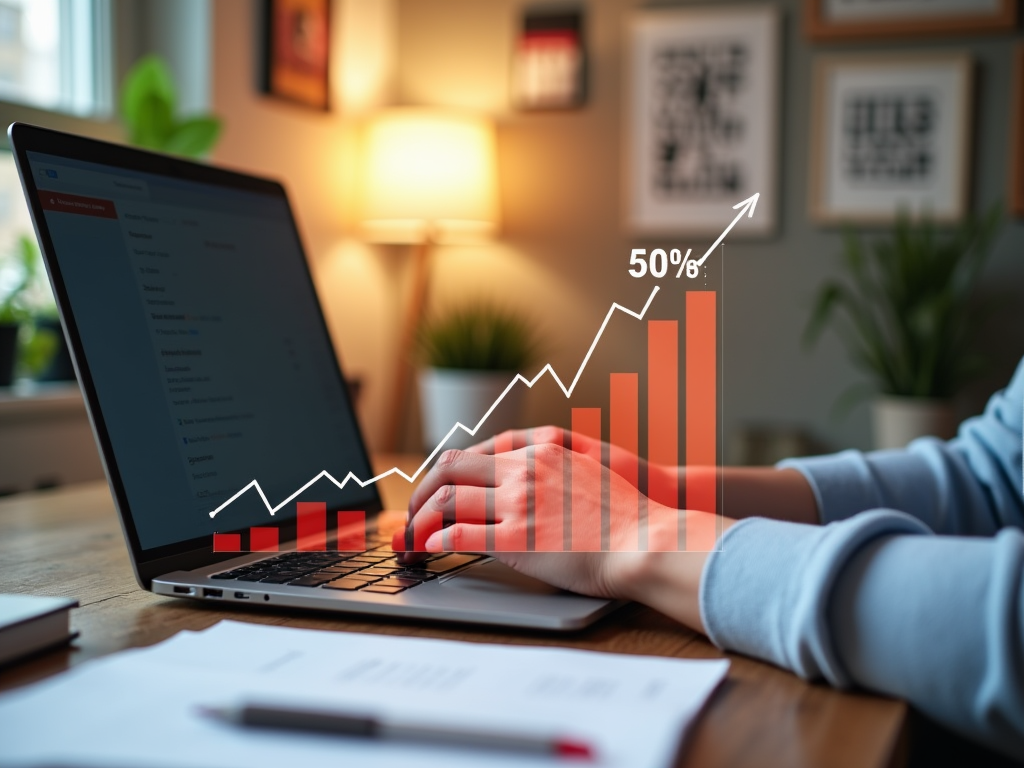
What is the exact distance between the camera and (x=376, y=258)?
116 inches

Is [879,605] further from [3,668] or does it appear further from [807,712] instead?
[3,668]

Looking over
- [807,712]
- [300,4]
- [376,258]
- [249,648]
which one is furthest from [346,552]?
[376,258]

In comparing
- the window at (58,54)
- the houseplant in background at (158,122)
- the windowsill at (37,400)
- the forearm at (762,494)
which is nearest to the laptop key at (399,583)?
the forearm at (762,494)

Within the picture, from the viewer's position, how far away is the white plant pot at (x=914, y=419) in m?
2.34

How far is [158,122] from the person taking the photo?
6.04ft

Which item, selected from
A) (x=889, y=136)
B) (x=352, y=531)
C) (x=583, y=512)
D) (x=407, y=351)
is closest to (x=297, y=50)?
(x=407, y=351)

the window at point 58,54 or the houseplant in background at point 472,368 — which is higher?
the window at point 58,54

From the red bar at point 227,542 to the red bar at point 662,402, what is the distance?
30cm

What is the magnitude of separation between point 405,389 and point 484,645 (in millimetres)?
2350

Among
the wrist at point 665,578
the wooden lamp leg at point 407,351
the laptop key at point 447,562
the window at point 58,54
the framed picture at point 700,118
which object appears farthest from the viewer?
the wooden lamp leg at point 407,351

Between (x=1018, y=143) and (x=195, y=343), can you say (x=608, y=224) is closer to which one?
(x=1018, y=143)

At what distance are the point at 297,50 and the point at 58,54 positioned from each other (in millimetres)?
607

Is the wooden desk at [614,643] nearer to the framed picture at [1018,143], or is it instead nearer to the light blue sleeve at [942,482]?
the light blue sleeve at [942,482]

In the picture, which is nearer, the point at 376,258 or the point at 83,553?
the point at 83,553
